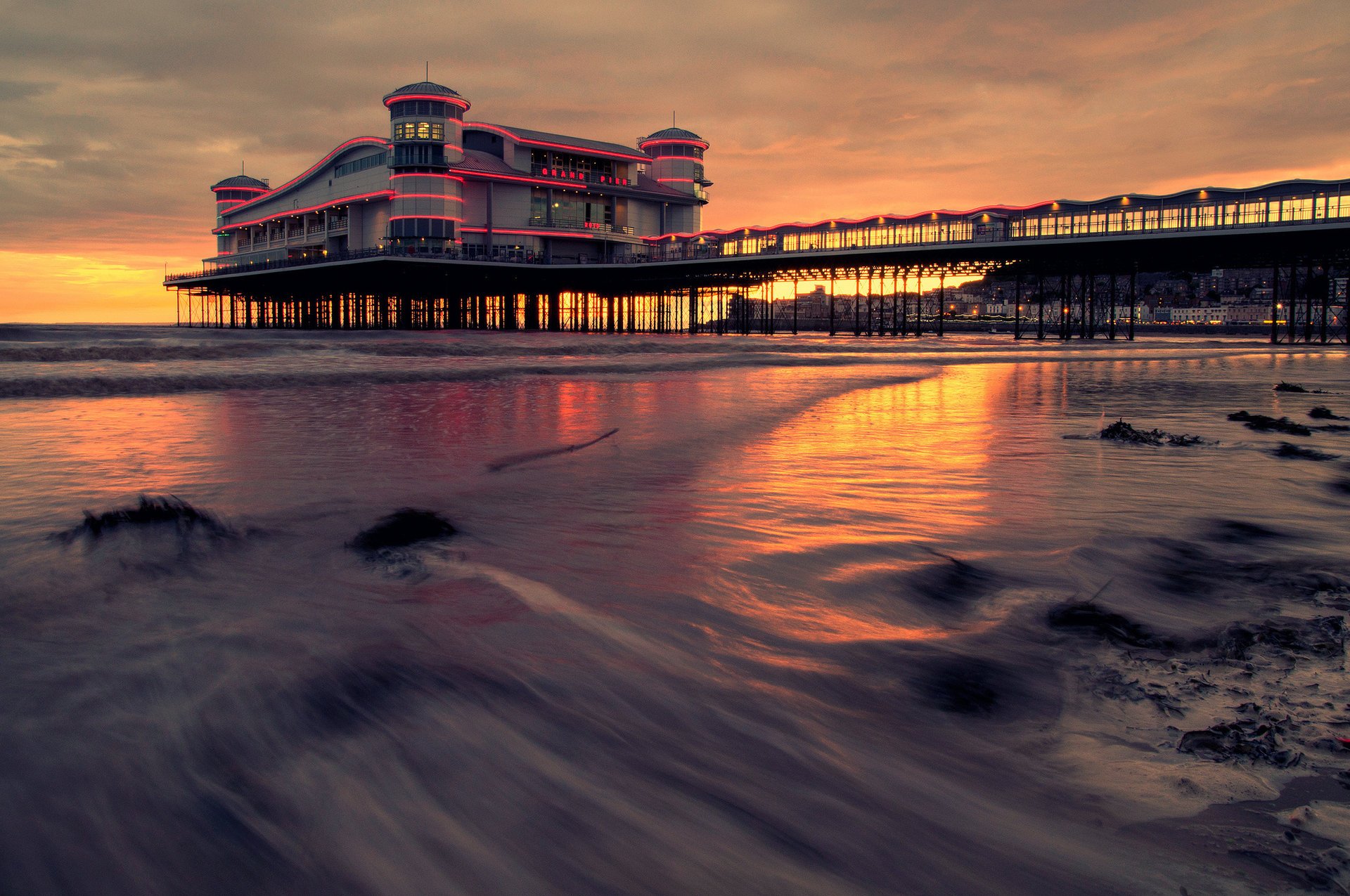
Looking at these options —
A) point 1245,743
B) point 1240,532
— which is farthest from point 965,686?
point 1240,532

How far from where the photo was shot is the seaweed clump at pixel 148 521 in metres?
4.81

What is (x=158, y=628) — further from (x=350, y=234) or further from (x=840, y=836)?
(x=350, y=234)

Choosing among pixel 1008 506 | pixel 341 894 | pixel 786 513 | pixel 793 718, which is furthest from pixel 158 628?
pixel 1008 506

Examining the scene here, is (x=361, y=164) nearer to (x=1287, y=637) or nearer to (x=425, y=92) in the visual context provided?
(x=425, y=92)

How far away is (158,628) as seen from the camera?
3348 mm

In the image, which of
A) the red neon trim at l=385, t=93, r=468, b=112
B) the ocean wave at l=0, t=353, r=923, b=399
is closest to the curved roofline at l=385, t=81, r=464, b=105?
the red neon trim at l=385, t=93, r=468, b=112

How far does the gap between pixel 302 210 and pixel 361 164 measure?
1384 cm

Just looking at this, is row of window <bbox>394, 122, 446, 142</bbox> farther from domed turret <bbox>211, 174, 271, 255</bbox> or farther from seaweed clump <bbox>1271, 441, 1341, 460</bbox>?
seaweed clump <bbox>1271, 441, 1341, 460</bbox>

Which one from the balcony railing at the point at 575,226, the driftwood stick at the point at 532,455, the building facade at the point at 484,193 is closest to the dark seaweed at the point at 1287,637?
the driftwood stick at the point at 532,455

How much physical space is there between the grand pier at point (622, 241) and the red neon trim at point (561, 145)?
0.19m

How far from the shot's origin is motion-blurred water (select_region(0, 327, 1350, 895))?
1.98m

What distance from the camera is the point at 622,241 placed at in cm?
7606

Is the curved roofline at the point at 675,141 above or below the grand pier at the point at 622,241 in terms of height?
above

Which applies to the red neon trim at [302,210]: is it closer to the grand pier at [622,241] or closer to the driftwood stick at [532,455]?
the grand pier at [622,241]
